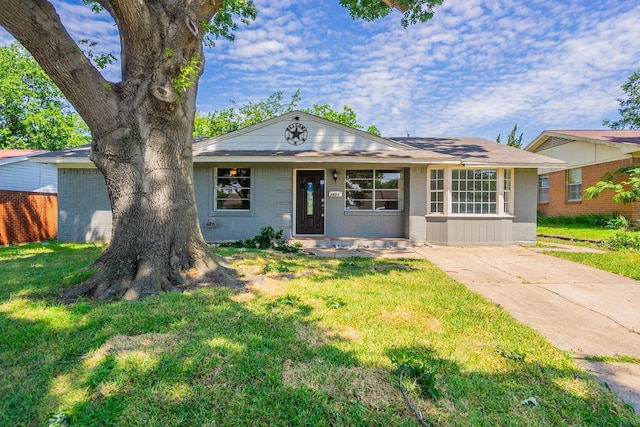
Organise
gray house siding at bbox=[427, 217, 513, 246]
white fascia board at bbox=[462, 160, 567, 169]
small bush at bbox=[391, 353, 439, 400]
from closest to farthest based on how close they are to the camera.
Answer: small bush at bbox=[391, 353, 439, 400]
white fascia board at bbox=[462, 160, 567, 169]
gray house siding at bbox=[427, 217, 513, 246]

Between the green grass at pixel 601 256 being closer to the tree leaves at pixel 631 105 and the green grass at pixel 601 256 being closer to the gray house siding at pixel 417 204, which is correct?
the gray house siding at pixel 417 204

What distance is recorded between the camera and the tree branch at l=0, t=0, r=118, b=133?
350 centimetres

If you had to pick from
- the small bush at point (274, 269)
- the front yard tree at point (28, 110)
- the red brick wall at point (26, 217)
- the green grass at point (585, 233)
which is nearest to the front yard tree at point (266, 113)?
the front yard tree at point (28, 110)

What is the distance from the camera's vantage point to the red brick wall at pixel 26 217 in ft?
33.5

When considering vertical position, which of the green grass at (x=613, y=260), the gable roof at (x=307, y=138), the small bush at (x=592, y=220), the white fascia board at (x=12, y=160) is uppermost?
the gable roof at (x=307, y=138)

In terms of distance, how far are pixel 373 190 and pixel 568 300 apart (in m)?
6.66

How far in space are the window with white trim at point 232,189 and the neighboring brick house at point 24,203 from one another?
5.85 meters

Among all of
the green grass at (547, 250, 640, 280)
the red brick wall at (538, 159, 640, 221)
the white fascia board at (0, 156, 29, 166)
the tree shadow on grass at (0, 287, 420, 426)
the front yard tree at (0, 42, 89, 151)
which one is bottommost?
the tree shadow on grass at (0, 287, 420, 426)

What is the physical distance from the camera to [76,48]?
3877mm

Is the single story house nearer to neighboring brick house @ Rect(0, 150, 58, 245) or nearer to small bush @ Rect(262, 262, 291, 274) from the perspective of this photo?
neighboring brick house @ Rect(0, 150, 58, 245)

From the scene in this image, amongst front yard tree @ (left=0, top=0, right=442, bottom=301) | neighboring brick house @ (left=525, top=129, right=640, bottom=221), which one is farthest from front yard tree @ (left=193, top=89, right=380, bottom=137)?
front yard tree @ (left=0, top=0, right=442, bottom=301)

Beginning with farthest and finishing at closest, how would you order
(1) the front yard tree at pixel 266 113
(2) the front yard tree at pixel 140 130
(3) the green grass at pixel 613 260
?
(1) the front yard tree at pixel 266 113, (3) the green grass at pixel 613 260, (2) the front yard tree at pixel 140 130

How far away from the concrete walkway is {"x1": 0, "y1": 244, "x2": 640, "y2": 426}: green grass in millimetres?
288

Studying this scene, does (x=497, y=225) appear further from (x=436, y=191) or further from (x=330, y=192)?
(x=330, y=192)
